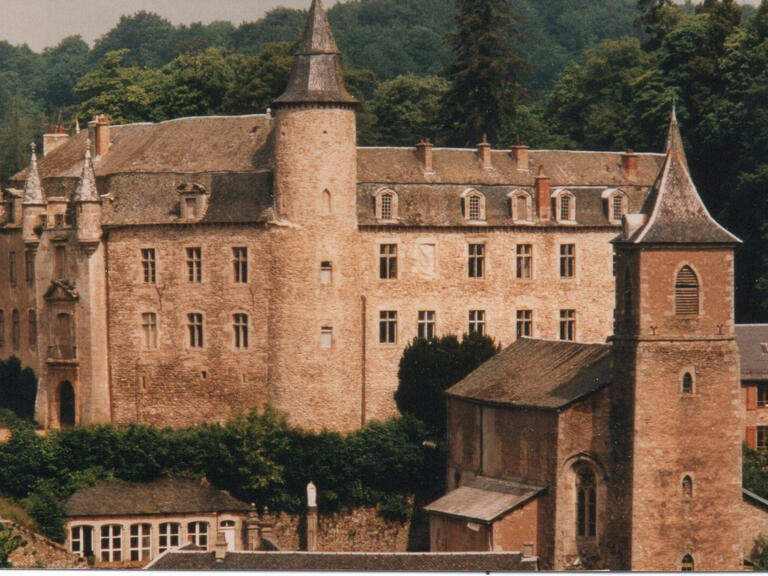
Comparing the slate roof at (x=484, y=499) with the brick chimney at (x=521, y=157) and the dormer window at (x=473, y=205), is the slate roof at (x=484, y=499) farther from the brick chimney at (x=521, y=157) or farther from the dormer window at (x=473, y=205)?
the brick chimney at (x=521, y=157)

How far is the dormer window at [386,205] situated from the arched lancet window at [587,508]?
16.4 m

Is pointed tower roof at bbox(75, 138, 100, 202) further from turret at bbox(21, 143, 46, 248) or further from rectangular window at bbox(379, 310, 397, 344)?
rectangular window at bbox(379, 310, 397, 344)

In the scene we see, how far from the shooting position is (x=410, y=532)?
75250 millimetres

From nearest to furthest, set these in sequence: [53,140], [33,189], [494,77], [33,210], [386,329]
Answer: [386,329] → [33,210] → [33,189] → [53,140] → [494,77]

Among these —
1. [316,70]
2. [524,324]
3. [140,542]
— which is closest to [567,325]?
[524,324]

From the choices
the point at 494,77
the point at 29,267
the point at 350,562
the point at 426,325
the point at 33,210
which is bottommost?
the point at 350,562

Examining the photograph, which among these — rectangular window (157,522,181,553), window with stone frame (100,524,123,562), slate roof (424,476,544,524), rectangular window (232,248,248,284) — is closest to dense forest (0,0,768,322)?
rectangular window (232,248,248,284)

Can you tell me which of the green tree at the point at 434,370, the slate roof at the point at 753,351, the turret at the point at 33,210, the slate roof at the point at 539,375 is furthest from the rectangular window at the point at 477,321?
the turret at the point at 33,210

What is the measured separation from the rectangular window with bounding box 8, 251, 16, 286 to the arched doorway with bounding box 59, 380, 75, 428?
22.5 feet

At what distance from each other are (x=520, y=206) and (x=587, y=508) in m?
18.4

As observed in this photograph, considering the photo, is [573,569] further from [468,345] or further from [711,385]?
[468,345]

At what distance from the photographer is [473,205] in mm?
79250

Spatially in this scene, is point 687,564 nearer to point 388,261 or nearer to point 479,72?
point 388,261

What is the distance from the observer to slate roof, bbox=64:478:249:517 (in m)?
72.0
